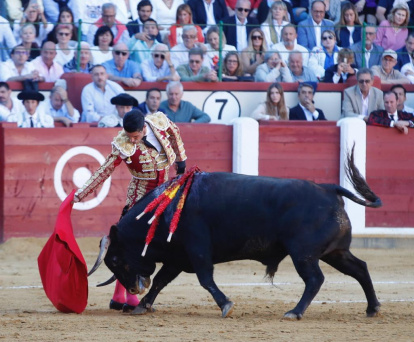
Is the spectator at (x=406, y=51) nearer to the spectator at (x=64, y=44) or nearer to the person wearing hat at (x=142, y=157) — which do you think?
the spectator at (x=64, y=44)

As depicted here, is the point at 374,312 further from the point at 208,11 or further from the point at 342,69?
the point at 208,11

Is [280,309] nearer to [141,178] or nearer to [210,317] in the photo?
[210,317]

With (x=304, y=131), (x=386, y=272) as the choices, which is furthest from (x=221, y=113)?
(x=386, y=272)

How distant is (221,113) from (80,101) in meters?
1.57

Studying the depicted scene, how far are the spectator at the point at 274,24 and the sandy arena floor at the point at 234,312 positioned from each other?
3.20 m

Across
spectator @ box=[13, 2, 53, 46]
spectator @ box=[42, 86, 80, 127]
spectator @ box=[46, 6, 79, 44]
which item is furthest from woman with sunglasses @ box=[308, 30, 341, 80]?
spectator @ box=[13, 2, 53, 46]

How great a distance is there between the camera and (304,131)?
33.8 ft

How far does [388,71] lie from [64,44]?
3722 millimetres

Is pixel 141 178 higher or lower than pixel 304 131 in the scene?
higher

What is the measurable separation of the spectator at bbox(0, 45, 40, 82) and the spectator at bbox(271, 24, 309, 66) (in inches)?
108

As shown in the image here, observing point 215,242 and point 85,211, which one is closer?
point 215,242

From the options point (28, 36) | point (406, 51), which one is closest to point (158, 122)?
point (28, 36)

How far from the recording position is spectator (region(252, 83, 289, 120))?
33.7ft

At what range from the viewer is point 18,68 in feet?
33.5
